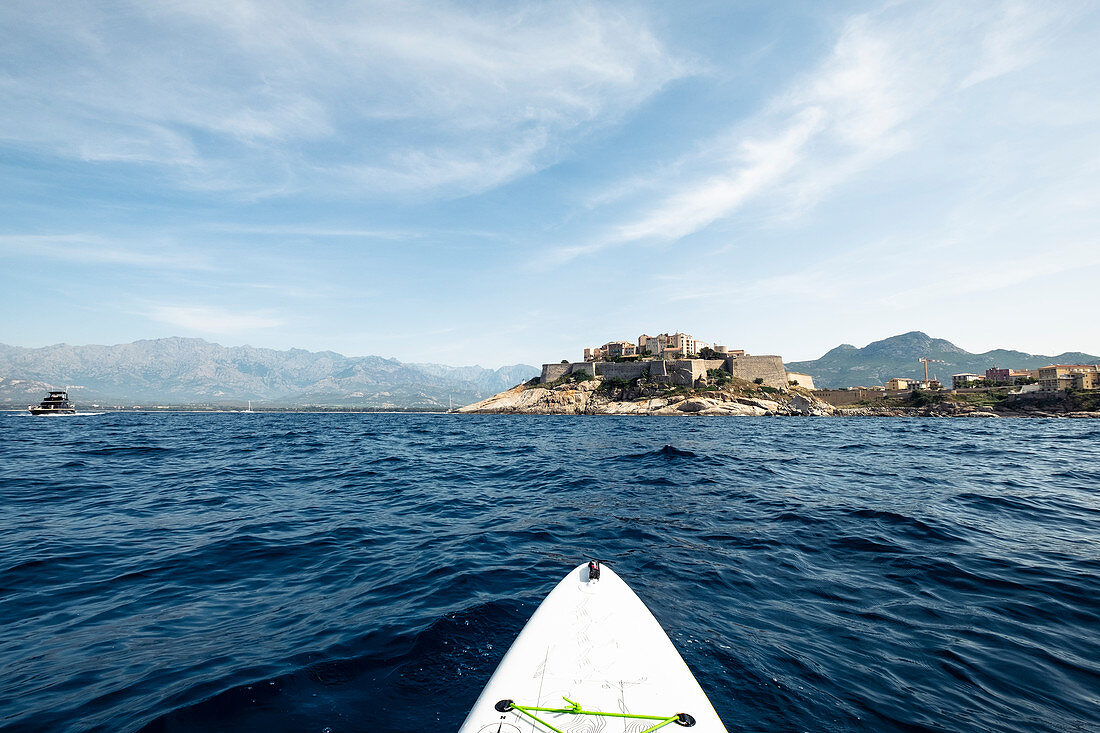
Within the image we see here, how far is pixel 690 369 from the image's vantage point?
315 ft

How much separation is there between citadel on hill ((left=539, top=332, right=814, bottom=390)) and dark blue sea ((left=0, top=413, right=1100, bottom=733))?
8507 centimetres

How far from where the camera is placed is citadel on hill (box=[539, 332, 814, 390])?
9894 centimetres

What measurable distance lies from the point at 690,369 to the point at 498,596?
95.2 meters

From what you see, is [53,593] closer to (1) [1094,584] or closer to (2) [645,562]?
(2) [645,562]

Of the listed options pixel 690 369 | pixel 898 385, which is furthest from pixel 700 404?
pixel 898 385

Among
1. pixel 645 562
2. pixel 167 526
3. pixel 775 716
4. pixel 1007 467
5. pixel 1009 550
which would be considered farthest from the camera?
pixel 1007 467

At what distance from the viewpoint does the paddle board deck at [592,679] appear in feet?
10.9

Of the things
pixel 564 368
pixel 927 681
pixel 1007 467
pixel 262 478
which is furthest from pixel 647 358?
pixel 927 681

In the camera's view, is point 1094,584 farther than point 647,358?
No

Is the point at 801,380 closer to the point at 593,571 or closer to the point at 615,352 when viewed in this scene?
the point at 615,352

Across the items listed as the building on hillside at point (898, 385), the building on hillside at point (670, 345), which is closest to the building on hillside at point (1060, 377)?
the building on hillside at point (898, 385)

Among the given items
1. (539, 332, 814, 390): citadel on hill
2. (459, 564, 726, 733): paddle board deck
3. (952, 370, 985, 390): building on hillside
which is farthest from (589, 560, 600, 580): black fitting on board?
(952, 370, 985, 390): building on hillside

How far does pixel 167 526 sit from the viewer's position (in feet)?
33.0

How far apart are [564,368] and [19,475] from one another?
341ft
